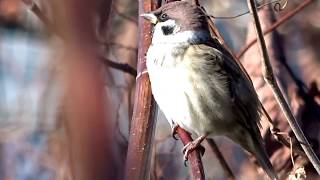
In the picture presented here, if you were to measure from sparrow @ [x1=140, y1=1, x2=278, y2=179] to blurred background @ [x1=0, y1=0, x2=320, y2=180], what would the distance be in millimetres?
156

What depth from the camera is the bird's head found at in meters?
1.99

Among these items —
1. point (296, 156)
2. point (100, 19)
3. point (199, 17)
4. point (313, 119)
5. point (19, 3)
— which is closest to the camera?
point (100, 19)

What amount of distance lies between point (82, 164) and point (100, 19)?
0.67ft

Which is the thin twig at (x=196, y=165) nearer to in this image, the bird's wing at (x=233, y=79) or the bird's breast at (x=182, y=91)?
the bird's breast at (x=182, y=91)

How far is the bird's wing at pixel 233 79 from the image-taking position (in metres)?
2.17

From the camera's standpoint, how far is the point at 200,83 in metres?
2.13

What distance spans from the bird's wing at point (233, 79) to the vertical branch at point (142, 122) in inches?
22.9

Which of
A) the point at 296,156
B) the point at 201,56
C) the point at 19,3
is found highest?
the point at 19,3

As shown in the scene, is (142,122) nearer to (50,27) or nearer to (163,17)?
A: (50,27)

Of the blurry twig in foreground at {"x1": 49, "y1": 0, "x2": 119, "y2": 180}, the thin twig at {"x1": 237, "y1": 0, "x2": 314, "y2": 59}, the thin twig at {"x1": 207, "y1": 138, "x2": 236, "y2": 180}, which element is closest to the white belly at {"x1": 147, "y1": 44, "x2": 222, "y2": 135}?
the thin twig at {"x1": 207, "y1": 138, "x2": 236, "y2": 180}

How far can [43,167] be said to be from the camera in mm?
2318

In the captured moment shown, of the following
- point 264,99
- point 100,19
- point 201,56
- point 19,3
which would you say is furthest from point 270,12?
point 100,19

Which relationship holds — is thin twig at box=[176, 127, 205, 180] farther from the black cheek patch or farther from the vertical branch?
the black cheek patch

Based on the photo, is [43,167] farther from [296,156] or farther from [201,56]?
Answer: [296,156]
